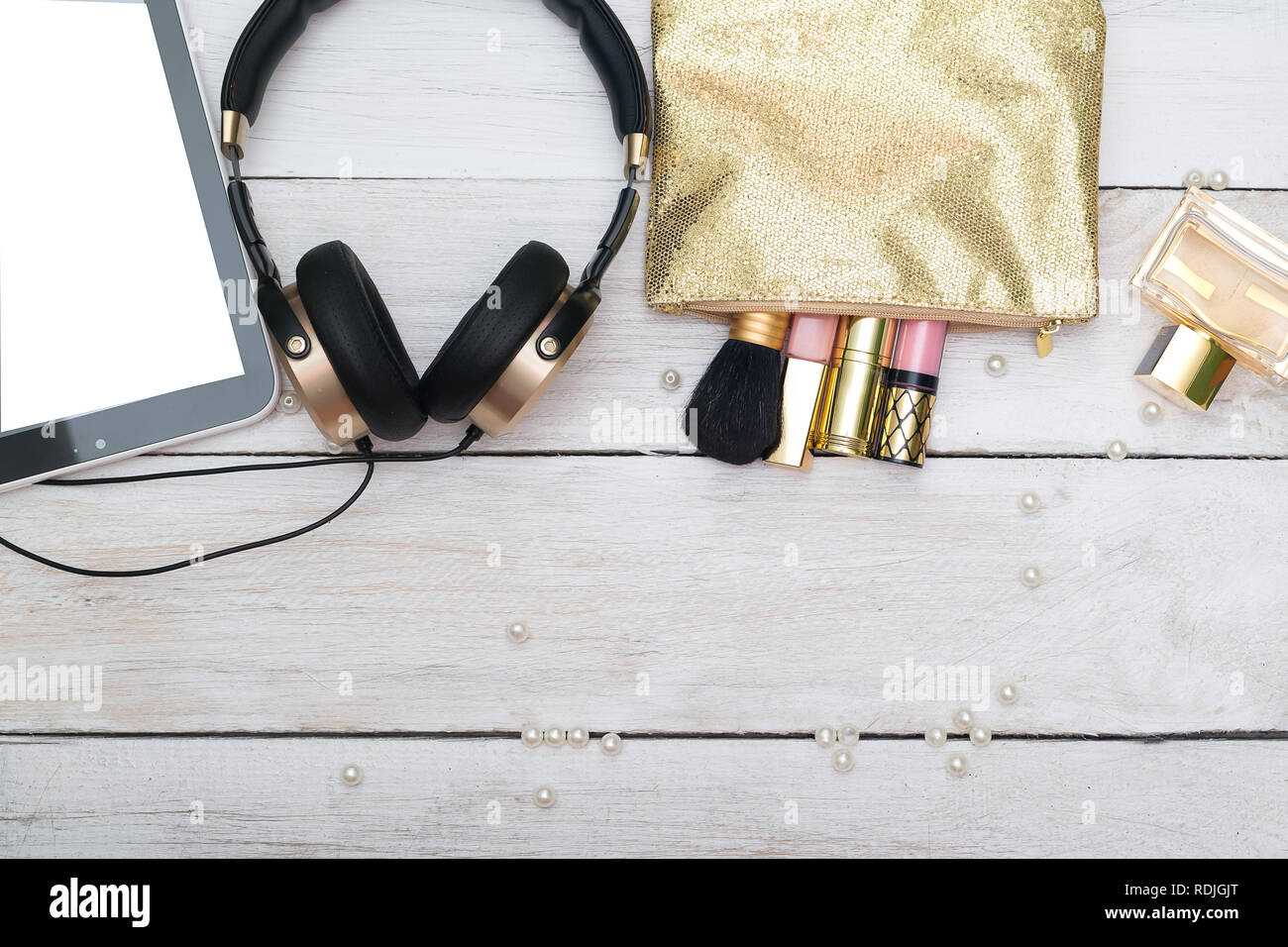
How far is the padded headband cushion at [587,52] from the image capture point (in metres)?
0.58

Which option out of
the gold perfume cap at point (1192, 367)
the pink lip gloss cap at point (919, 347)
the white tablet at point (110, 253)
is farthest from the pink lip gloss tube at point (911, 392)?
the white tablet at point (110, 253)

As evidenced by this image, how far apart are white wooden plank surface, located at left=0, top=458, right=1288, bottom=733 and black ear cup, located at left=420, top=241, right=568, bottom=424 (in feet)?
0.38

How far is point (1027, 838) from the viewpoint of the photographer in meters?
0.63

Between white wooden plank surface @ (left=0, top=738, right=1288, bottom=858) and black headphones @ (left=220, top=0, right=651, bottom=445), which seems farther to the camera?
white wooden plank surface @ (left=0, top=738, right=1288, bottom=858)

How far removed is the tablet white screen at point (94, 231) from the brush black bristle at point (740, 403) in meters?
0.35

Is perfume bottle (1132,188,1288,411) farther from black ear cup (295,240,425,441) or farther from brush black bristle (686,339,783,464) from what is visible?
black ear cup (295,240,425,441)

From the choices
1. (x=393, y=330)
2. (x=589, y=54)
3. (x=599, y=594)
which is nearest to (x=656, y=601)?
(x=599, y=594)

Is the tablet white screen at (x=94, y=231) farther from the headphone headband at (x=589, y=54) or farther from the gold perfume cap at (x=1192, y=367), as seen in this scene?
the gold perfume cap at (x=1192, y=367)

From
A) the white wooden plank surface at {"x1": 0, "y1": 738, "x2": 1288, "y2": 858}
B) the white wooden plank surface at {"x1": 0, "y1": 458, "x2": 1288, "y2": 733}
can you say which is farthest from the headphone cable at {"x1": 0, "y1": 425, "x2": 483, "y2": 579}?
the white wooden plank surface at {"x1": 0, "y1": 738, "x2": 1288, "y2": 858}

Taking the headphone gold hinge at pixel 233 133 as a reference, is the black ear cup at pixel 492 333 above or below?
below

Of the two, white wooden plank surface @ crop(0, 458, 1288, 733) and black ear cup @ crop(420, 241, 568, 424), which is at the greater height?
black ear cup @ crop(420, 241, 568, 424)

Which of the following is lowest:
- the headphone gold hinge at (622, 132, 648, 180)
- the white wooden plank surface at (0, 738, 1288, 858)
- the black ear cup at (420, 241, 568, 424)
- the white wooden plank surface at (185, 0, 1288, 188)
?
the white wooden plank surface at (0, 738, 1288, 858)

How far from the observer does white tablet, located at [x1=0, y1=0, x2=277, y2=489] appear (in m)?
0.61
